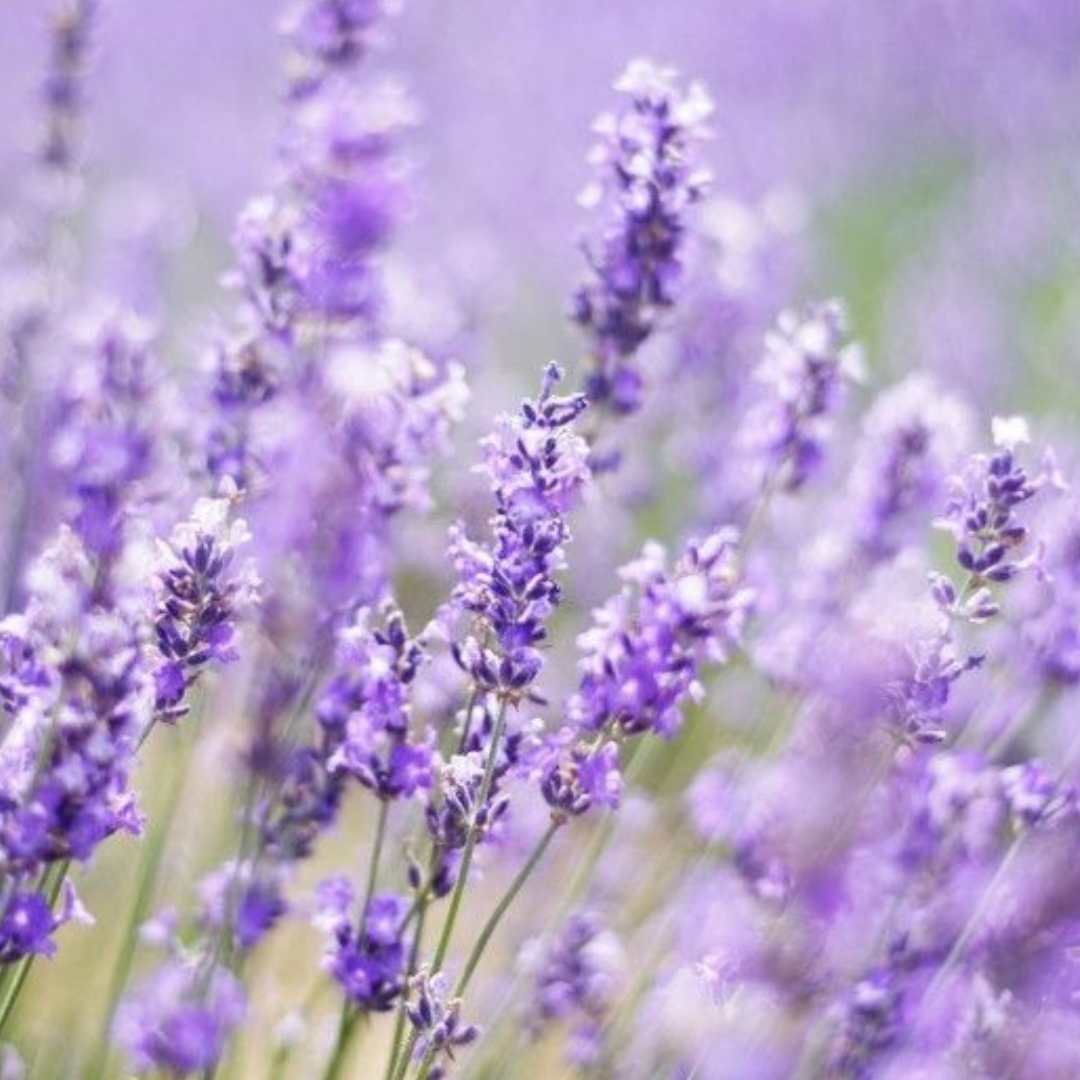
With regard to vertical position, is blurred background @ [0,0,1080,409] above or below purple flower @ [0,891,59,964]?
above

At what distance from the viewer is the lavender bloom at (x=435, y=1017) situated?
1624 millimetres

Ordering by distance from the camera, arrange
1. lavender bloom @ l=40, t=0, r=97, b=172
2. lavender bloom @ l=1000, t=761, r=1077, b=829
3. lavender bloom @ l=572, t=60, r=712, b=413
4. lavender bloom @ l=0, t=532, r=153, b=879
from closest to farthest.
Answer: lavender bloom @ l=0, t=532, r=153, b=879 < lavender bloom @ l=1000, t=761, r=1077, b=829 < lavender bloom @ l=572, t=60, r=712, b=413 < lavender bloom @ l=40, t=0, r=97, b=172

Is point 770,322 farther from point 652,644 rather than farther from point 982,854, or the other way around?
point 652,644

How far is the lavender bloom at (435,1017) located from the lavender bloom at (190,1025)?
0.24m

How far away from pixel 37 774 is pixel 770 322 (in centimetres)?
289

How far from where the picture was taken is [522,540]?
1547 millimetres

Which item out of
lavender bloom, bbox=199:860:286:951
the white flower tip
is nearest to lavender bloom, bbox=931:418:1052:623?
the white flower tip

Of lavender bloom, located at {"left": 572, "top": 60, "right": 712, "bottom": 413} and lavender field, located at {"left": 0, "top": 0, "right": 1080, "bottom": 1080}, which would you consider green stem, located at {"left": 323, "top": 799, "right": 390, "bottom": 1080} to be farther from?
lavender bloom, located at {"left": 572, "top": 60, "right": 712, "bottom": 413}

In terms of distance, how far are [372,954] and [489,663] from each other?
39 cm

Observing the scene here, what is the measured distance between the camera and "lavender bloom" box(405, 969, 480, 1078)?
1624mm

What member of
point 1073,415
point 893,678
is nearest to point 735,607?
point 893,678

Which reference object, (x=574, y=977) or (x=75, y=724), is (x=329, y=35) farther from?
(x=75, y=724)

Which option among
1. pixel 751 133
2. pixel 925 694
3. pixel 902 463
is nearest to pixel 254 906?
pixel 925 694

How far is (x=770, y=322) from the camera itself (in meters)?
4.00
